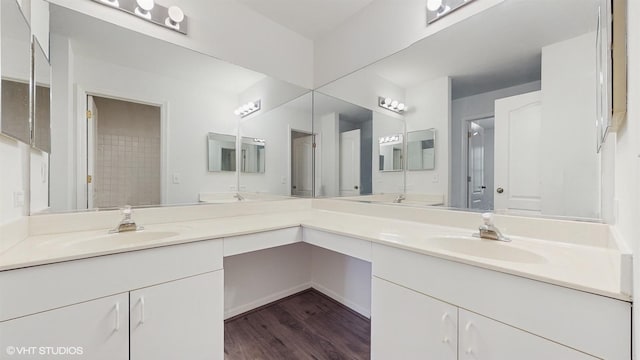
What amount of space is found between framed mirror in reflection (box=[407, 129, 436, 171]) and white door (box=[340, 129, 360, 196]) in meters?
0.55

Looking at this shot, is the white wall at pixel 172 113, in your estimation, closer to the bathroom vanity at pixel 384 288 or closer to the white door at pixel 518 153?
the bathroom vanity at pixel 384 288

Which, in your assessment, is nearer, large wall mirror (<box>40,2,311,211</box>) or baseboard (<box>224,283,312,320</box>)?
large wall mirror (<box>40,2,311,211</box>)

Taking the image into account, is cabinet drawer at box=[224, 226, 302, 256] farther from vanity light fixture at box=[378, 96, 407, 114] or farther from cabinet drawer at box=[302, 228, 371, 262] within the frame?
vanity light fixture at box=[378, 96, 407, 114]

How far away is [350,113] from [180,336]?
6.43ft

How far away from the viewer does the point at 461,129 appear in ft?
4.80

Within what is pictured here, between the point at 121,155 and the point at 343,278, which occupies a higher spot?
the point at 121,155

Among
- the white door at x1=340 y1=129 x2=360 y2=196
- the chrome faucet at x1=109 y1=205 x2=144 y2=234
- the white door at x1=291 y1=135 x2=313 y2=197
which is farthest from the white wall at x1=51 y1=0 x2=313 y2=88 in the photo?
the chrome faucet at x1=109 y1=205 x2=144 y2=234

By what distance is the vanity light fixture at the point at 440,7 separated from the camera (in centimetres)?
146

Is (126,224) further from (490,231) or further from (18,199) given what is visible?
(490,231)

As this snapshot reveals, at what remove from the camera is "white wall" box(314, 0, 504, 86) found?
160cm

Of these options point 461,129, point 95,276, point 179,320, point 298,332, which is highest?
point 461,129

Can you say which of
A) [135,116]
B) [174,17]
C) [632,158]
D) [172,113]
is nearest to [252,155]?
[172,113]

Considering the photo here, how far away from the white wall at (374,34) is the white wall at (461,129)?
488 mm

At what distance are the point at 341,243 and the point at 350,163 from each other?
100cm
